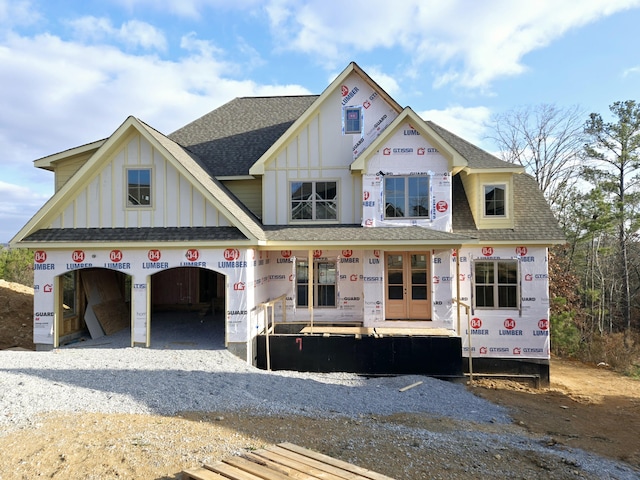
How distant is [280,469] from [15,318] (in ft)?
53.0

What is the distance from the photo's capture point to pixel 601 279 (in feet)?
86.2

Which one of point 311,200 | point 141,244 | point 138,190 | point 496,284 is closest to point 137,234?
point 141,244

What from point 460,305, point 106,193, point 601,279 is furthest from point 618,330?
point 106,193

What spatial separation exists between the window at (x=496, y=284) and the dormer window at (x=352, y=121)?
20.0 ft

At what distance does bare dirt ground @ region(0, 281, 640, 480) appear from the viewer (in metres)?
5.17

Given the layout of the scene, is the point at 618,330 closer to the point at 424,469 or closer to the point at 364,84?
the point at 364,84

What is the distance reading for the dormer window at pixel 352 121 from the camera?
46.4 feet

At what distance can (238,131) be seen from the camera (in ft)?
57.2

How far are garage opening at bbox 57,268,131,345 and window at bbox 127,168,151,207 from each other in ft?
10.5

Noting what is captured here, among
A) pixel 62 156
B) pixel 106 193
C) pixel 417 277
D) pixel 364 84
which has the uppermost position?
pixel 364 84

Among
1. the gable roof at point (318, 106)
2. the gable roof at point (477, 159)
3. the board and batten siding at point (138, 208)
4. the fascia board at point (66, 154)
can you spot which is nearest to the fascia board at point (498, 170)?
the gable roof at point (477, 159)

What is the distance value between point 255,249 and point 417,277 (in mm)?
5433

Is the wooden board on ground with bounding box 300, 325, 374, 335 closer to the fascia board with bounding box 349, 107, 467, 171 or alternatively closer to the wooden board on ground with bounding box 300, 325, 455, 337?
the wooden board on ground with bounding box 300, 325, 455, 337

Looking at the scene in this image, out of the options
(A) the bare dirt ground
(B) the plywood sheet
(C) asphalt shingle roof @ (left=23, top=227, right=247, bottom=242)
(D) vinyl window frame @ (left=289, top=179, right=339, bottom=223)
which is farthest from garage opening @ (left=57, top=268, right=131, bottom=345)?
(A) the bare dirt ground
